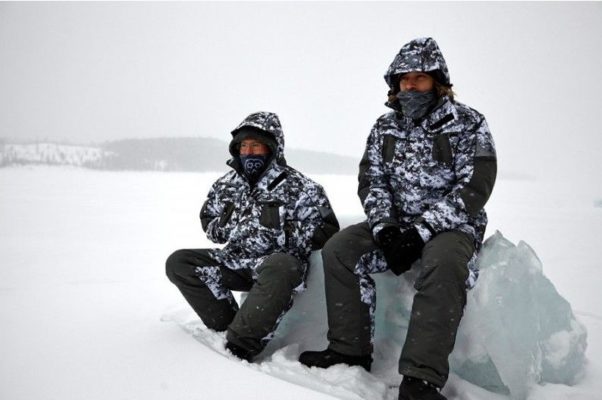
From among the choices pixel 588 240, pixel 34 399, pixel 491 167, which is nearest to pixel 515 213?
pixel 588 240

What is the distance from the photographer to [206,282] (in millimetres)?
2775

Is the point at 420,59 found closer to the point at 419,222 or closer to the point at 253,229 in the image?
the point at 419,222

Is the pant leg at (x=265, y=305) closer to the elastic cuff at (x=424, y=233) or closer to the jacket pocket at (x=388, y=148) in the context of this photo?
the elastic cuff at (x=424, y=233)

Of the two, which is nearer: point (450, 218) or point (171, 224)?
point (450, 218)

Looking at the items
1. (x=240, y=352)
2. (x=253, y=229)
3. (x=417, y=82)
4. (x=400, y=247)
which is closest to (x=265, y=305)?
(x=240, y=352)

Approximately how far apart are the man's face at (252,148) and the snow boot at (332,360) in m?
1.36

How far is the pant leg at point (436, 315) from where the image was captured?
1.87m

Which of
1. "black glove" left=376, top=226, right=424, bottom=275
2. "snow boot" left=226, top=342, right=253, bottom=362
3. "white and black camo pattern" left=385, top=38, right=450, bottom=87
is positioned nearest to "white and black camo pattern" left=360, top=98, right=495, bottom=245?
"black glove" left=376, top=226, right=424, bottom=275

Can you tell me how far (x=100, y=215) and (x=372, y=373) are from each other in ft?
28.5

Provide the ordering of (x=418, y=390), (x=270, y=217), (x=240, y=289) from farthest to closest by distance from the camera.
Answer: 1. (x=240, y=289)
2. (x=270, y=217)
3. (x=418, y=390)

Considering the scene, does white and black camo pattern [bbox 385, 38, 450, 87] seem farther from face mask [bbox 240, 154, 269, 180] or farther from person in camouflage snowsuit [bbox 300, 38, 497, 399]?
face mask [bbox 240, 154, 269, 180]

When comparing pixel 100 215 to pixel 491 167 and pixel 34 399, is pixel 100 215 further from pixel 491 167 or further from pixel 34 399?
pixel 491 167

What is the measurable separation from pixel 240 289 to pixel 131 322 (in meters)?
0.80

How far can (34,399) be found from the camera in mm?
1824
